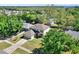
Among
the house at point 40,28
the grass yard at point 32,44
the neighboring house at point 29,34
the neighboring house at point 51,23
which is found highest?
the neighboring house at point 51,23

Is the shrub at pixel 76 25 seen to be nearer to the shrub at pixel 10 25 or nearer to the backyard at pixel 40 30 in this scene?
the backyard at pixel 40 30

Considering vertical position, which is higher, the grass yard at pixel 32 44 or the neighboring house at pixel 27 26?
the neighboring house at pixel 27 26

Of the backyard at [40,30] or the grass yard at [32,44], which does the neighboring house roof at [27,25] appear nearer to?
the backyard at [40,30]

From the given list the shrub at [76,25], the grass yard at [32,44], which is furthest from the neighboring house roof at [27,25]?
the shrub at [76,25]

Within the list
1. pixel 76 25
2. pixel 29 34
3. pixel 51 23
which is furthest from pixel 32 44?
pixel 76 25

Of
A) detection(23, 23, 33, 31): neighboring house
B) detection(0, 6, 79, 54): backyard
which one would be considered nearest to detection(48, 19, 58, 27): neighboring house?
detection(0, 6, 79, 54): backyard

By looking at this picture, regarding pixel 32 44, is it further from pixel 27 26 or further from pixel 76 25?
pixel 76 25

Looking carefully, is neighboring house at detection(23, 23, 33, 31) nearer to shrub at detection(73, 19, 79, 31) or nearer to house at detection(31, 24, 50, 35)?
house at detection(31, 24, 50, 35)

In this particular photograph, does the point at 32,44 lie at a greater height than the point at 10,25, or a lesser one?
lesser

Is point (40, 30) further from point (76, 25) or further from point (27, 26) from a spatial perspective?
point (76, 25)
